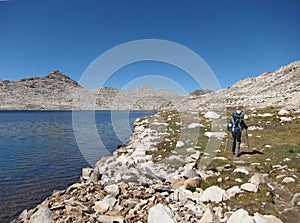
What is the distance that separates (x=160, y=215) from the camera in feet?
22.7

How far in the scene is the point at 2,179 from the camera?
48.8 feet

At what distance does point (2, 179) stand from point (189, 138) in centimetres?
1416

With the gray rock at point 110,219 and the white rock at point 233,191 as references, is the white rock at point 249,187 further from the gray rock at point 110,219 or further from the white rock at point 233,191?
the gray rock at point 110,219

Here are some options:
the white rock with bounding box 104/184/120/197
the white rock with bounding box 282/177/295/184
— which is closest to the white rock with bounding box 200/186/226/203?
the white rock with bounding box 282/177/295/184

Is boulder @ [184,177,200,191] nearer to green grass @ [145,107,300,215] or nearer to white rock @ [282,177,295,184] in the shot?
green grass @ [145,107,300,215]

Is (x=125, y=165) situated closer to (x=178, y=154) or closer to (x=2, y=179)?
(x=178, y=154)

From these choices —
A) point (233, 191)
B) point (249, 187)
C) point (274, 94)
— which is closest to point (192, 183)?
point (233, 191)

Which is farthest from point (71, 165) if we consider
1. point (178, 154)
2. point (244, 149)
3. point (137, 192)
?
point (244, 149)

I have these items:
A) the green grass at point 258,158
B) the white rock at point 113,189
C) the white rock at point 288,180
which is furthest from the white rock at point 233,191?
the white rock at point 113,189

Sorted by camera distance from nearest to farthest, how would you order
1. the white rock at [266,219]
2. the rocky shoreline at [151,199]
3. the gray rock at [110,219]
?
the white rock at [266,219] → the rocky shoreline at [151,199] → the gray rock at [110,219]

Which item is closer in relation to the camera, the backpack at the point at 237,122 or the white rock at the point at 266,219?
the white rock at the point at 266,219

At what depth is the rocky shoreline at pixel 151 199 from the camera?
Result: 7.03 meters

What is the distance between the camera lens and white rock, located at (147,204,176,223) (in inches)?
266

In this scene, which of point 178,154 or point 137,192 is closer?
point 137,192
